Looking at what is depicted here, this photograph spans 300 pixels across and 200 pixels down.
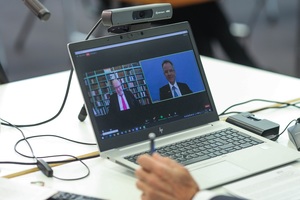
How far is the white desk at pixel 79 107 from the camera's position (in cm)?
135

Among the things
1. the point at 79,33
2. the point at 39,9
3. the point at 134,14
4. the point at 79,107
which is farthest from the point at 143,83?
the point at 79,33

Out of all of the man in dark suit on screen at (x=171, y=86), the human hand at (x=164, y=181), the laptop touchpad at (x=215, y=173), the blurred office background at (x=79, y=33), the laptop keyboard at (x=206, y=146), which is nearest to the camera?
the human hand at (x=164, y=181)

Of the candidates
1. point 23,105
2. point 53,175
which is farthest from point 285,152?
point 23,105

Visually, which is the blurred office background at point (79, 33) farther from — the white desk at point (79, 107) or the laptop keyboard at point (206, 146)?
the laptop keyboard at point (206, 146)

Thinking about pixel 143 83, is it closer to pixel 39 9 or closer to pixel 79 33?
pixel 39 9

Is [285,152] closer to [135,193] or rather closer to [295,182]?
[295,182]

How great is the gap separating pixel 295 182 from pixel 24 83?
116cm

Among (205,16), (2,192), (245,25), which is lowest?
(245,25)

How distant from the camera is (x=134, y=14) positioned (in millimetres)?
1584

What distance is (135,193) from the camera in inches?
50.6

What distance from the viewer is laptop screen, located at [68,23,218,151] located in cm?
145

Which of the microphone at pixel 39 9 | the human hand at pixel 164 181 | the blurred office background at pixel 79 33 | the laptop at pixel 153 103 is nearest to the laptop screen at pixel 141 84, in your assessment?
the laptop at pixel 153 103

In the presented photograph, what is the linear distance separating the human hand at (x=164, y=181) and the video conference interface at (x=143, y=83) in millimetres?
313

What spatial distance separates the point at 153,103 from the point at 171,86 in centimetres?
7
